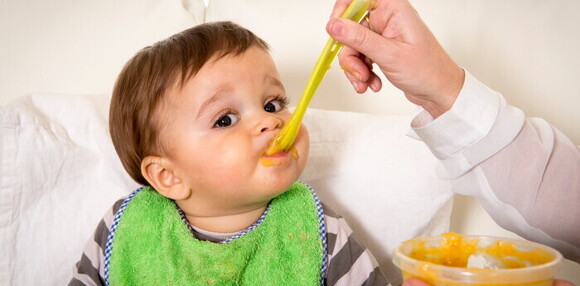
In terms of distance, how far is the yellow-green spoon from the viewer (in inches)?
28.7

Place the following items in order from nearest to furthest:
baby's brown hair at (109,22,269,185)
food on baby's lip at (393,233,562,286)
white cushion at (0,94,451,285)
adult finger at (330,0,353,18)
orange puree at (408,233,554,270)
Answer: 1. food on baby's lip at (393,233,562,286)
2. orange puree at (408,233,554,270)
3. adult finger at (330,0,353,18)
4. baby's brown hair at (109,22,269,185)
5. white cushion at (0,94,451,285)

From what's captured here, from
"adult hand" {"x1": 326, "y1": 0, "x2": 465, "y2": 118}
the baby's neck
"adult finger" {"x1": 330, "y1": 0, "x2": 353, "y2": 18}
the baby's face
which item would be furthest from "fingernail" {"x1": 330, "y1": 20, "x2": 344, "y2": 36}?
the baby's neck

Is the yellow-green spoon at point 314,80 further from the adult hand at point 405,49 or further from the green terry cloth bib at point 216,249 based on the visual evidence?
the green terry cloth bib at point 216,249

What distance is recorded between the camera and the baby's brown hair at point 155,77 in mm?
886

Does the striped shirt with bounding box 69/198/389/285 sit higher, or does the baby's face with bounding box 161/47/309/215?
the baby's face with bounding box 161/47/309/215

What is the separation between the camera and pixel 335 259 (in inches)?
37.2

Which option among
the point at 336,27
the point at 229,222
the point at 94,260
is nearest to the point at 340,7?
the point at 336,27

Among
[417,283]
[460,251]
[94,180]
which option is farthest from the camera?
[94,180]

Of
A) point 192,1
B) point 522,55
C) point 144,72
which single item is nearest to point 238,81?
point 144,72

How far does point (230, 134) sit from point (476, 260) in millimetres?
418

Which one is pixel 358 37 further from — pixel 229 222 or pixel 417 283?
pixel 229 222

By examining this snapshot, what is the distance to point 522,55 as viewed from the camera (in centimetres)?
124

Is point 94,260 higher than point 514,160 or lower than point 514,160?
lower

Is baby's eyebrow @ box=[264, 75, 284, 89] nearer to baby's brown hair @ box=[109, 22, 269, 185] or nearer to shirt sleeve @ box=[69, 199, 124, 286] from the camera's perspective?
baby's brown hair @ box=[109, 22, 269, 185]
